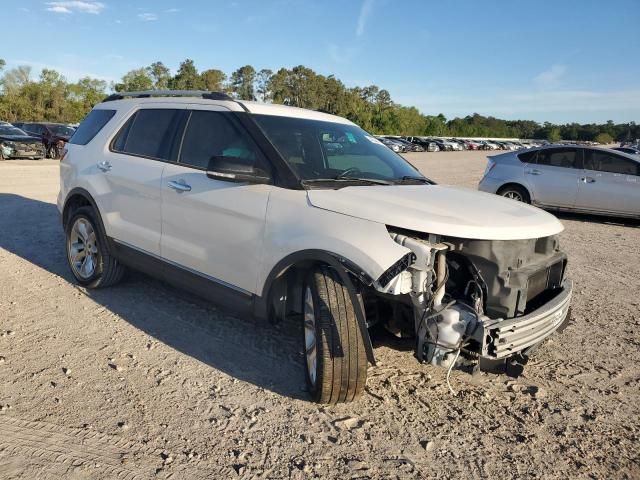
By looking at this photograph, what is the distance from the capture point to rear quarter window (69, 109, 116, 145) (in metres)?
5.37

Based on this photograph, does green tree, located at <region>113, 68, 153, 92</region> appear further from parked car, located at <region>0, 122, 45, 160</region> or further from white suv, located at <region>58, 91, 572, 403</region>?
white suv, located at <region>58, 91, 572, 403</region>

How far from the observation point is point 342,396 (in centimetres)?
323

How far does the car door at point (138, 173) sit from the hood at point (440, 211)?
5.54 feet

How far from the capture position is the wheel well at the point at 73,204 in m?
5.41

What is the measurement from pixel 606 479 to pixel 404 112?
107 meters

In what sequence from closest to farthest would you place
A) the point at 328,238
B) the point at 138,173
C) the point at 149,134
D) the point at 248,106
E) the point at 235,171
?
the point at 328,238 → the point at 235,171 → the point at 248,106 → the point at 138,173 → the point at 149,134

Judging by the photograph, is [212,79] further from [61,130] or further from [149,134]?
[149,134]

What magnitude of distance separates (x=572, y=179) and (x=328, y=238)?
9.34m

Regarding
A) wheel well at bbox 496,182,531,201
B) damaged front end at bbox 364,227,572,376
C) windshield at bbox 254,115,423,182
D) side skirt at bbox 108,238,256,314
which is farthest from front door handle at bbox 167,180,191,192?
wheel well at bbox 496,182,531,201

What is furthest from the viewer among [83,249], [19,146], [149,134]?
[19,146]

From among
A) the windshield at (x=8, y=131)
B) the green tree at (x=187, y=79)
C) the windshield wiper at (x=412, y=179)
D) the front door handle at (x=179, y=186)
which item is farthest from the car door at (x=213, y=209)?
the green tree at (x=187, y=79)

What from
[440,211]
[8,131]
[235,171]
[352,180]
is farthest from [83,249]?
[8,131]

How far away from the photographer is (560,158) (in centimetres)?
1122

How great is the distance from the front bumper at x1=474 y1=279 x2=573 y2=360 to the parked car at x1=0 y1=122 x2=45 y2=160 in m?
23.7
